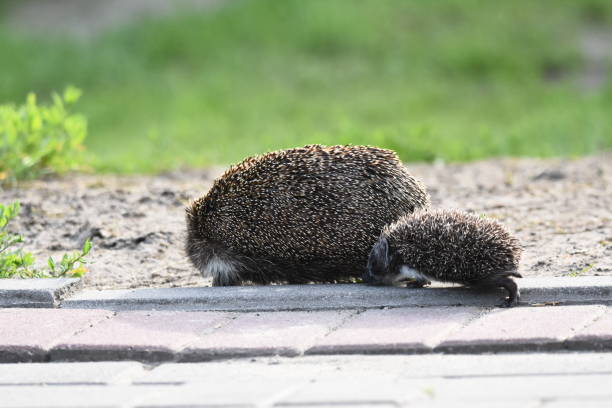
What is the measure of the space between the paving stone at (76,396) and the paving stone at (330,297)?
1.21 metres

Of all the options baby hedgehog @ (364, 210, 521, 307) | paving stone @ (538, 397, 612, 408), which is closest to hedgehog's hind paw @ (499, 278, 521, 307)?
baby hedgehog @ (364, 210, 521, 307)

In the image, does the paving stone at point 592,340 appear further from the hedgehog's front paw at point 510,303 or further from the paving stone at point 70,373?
the paving stone at point 70,373

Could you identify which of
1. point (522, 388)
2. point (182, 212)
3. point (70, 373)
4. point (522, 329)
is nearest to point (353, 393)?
point (522, 388)

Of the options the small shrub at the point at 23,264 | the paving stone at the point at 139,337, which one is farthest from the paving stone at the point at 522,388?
the small shrub at the point at 23,264

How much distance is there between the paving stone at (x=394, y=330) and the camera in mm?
4789

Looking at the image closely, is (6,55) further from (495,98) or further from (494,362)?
(494,362)

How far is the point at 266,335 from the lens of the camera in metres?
5.04

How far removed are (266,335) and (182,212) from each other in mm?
3145

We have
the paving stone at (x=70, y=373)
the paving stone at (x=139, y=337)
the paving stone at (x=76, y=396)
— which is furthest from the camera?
the paving stone at (x=139, y=337)

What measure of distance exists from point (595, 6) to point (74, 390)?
16001mm

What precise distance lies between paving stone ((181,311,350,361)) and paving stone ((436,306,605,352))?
0.65m

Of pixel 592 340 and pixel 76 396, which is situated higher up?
pixel 592 340

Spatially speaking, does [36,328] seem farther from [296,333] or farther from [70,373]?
[296,333]

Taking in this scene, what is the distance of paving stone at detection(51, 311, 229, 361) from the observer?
4.90m
